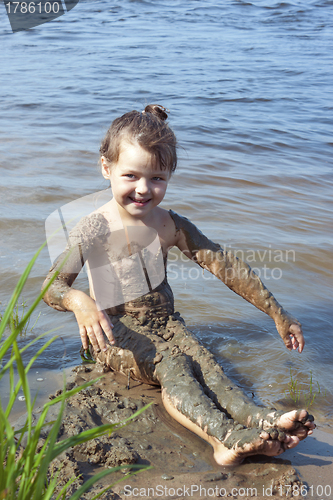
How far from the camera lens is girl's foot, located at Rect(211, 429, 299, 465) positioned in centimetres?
219

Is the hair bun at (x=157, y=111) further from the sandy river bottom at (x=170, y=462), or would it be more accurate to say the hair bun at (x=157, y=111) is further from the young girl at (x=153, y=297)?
the sandy river bottom at (x=170, y=462)

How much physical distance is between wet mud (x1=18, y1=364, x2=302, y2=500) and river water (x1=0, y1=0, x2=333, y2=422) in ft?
1.59

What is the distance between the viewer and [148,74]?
1273cm

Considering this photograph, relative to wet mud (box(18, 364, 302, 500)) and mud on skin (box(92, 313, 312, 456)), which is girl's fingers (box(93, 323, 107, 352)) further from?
mud on skin (box(92, 313, 312, 456))

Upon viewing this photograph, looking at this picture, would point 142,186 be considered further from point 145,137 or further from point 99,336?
point 99,336

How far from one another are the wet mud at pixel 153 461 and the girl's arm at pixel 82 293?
0.36 m

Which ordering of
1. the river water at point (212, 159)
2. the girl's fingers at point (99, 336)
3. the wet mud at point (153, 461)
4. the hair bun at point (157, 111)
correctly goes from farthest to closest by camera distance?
the river water at point (212, 159) → the hair bun at point (157, 111) → the girl's fingers at point (99, 336) → the wet mud at point (153, 461)

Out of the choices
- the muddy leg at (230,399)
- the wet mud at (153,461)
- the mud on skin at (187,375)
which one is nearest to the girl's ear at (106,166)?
the mud on skin at (187,375)

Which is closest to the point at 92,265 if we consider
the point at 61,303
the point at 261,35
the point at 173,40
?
the point at 61,303

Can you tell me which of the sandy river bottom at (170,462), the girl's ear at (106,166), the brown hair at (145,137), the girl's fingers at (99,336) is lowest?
the sandy river bottom at (170,462)

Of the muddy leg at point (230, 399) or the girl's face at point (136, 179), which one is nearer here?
the muddy leg at point (230, 399)

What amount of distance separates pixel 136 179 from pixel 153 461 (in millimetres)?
1568

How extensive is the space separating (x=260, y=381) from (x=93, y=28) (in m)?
18.5

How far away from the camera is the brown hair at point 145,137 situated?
2.94 meters
